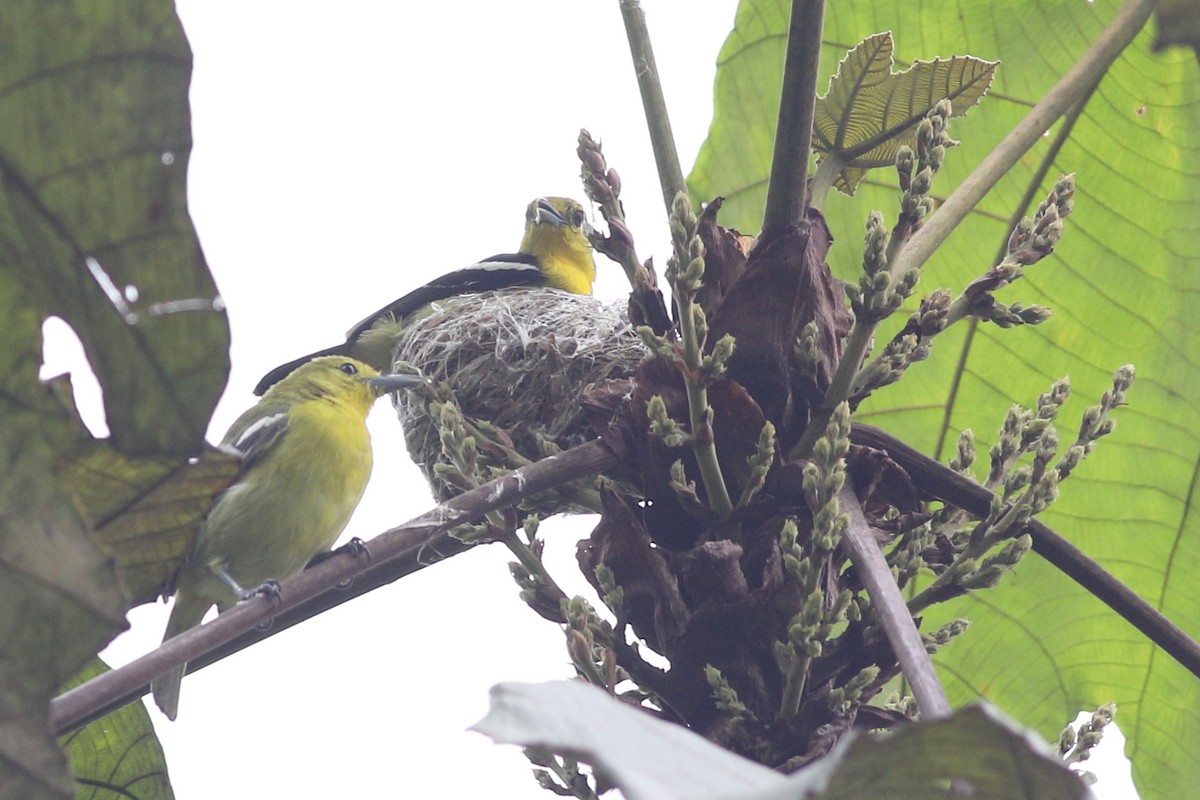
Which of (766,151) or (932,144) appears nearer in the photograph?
(932,144)

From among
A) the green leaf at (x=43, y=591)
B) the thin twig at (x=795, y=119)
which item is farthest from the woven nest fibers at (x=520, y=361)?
the green leaf at (x=43, y=591)

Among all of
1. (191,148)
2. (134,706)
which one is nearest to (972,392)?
(134,706)

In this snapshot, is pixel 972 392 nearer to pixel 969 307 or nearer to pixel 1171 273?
pixel 1171 273

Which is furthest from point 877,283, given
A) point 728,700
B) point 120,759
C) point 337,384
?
point 337,384

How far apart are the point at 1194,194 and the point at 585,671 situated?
2257mm

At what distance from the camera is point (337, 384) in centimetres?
392

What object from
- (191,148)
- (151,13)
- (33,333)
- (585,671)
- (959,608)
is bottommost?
(959,608)

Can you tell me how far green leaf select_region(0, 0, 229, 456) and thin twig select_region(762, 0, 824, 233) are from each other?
957mm

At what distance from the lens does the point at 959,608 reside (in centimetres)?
343

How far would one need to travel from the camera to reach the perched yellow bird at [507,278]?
5012 mm

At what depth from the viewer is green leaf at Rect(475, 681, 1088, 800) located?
0.98 meters

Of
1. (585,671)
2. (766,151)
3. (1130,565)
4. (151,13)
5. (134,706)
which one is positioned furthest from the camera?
(766,151)

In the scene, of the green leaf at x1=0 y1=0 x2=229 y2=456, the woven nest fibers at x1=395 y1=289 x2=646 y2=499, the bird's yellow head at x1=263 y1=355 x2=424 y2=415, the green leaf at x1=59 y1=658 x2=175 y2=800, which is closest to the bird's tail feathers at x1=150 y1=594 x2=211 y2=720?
the bird's yellow head at x1=263 y1=355 x2=424 y2=415

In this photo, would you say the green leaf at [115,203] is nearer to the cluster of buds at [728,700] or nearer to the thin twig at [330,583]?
the thin twig at [330,583]
